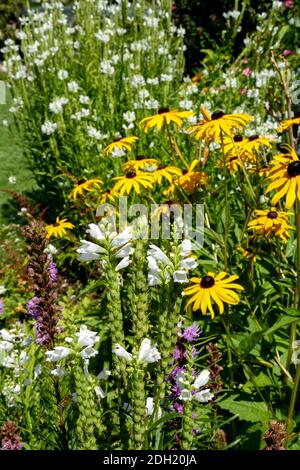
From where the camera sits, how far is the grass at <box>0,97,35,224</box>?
580 centimetres

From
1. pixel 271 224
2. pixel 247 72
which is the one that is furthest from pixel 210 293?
pixel 247 72

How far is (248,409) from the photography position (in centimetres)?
205

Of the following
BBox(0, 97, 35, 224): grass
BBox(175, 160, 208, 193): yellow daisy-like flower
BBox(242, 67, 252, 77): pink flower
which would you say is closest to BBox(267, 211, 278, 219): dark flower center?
BBox(175, 160, 208, 193): yellow daisy-like flower

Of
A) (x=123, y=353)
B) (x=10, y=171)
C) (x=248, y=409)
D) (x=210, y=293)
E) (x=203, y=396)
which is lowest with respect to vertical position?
(x=248, y=409)

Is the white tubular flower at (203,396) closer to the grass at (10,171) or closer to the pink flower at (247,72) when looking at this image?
the grass at (10,171)

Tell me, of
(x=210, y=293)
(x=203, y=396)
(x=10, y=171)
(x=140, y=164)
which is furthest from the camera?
(x=10, y=171)

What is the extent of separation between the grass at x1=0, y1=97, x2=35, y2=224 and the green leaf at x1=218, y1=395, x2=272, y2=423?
11.9ft

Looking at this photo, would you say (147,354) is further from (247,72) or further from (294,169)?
(247,72)

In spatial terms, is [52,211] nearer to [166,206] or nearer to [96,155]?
[96,155]

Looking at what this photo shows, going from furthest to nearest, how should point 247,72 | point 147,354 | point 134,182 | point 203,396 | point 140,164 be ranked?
point 247,72
point 140,164
point 134,182
point 203,396
point 147,354

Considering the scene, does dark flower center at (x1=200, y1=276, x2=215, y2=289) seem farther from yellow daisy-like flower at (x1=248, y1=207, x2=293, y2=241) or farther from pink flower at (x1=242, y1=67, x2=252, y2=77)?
pink flower at (x1=242, y1=67, x2=252, y2=77)

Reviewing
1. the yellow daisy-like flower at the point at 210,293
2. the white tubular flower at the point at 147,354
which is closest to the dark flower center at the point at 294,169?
the yellow daisy-like flower at the point at 210,293

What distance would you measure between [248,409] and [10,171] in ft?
18.9

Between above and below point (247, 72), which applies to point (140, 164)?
below
